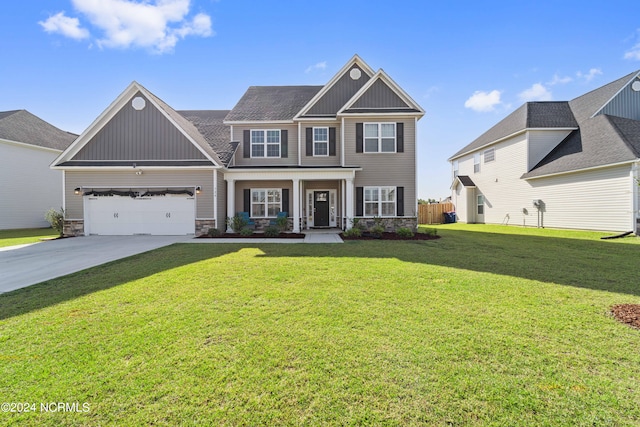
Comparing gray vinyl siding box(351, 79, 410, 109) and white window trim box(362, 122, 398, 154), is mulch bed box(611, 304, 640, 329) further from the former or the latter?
gray vinyl siding box(351, 79, 410, 109)

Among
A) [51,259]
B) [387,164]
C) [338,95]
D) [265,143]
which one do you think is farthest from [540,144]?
[51,259]

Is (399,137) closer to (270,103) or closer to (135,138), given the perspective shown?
(270,103)

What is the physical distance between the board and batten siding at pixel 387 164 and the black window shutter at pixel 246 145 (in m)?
5.21

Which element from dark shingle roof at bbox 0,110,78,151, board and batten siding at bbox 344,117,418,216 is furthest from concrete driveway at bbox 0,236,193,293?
dark shingle roof at bbox 0,110,78,151

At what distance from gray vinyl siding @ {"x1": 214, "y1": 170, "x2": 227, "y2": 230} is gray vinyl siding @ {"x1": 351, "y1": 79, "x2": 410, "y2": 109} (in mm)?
7470

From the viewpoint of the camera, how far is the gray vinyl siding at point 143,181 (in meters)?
12.9

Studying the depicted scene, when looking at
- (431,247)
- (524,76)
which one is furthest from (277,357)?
(524,76)

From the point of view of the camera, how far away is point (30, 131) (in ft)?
68.0

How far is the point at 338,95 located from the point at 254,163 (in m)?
5.82

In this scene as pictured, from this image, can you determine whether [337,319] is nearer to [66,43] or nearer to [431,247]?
[431,247]

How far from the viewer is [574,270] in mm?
6191

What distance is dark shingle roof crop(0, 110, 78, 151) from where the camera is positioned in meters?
19.2

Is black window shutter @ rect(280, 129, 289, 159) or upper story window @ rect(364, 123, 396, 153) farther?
black window shutter @ rect(280, 129, 289, 159)

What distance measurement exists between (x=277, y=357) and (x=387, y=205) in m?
12.1
